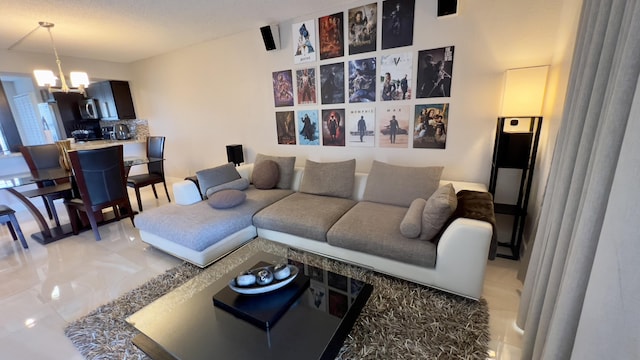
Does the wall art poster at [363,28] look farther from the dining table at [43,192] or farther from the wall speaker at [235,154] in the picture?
the dining table at [43,192]

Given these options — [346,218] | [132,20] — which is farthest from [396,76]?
[132,20]

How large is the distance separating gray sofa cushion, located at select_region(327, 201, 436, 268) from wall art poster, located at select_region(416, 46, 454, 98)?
124cm

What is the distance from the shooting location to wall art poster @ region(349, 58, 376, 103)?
2824 millimetres

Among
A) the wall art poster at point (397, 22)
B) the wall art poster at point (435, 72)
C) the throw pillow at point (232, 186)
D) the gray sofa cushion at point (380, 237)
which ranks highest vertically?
the wall art poster at point (397, 22)

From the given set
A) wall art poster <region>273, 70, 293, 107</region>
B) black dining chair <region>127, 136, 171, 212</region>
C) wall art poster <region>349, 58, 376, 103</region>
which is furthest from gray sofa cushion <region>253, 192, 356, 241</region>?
black dining chair <region>127, 136, 171, 212</region>

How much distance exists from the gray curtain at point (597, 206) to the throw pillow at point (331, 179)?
1746mm

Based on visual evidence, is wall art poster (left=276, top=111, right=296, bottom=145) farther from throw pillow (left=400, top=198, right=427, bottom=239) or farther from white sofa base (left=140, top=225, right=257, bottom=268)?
throw pillow (left=400, top=198, right=427, bottom=239)

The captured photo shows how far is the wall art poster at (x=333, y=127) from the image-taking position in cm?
313

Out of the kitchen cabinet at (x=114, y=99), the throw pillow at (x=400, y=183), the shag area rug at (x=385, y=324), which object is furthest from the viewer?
the kitchen cabinet at (x=114, y=99)

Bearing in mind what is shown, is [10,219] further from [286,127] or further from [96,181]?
[286,127]

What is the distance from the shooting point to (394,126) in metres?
2.84

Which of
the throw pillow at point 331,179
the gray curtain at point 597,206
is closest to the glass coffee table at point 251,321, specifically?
the gray curtain at point 597,206

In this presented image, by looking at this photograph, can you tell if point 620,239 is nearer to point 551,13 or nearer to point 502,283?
point 502,283

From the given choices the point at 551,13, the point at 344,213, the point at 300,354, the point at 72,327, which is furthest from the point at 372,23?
the point at 72,327
